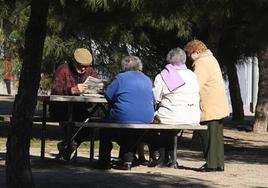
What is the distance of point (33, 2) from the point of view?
6027 mm

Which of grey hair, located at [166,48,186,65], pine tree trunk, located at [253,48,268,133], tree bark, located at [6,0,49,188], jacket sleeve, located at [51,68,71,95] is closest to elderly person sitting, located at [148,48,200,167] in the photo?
grey hair, located at [166,48,186,65]

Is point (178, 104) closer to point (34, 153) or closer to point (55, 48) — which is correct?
point (34, 153)

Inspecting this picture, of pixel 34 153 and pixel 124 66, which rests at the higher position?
pixel 124 66

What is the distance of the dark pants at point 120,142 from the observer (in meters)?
9.00

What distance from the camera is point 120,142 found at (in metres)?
9.14

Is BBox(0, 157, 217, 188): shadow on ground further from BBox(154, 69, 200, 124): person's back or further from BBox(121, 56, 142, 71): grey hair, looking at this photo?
BBox(121, 56, 142, 71): grey hair

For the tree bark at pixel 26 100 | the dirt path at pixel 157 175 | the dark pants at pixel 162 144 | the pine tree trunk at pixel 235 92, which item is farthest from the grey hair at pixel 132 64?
the pine tree trunk at pixel 235 92

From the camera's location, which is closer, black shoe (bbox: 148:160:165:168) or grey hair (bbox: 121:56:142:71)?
grey hair (bbox: 121:56:142:71)

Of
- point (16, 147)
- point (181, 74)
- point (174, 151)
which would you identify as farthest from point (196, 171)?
point (16, 147)

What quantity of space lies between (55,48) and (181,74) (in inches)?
157

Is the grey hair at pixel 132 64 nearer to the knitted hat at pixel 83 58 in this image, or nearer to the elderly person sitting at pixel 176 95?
the elderly person sitting at pixel 176 95

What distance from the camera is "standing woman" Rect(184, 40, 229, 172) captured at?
367 inches

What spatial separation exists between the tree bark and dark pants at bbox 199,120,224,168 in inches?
139

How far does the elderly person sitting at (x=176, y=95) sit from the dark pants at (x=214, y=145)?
8.3 inches
